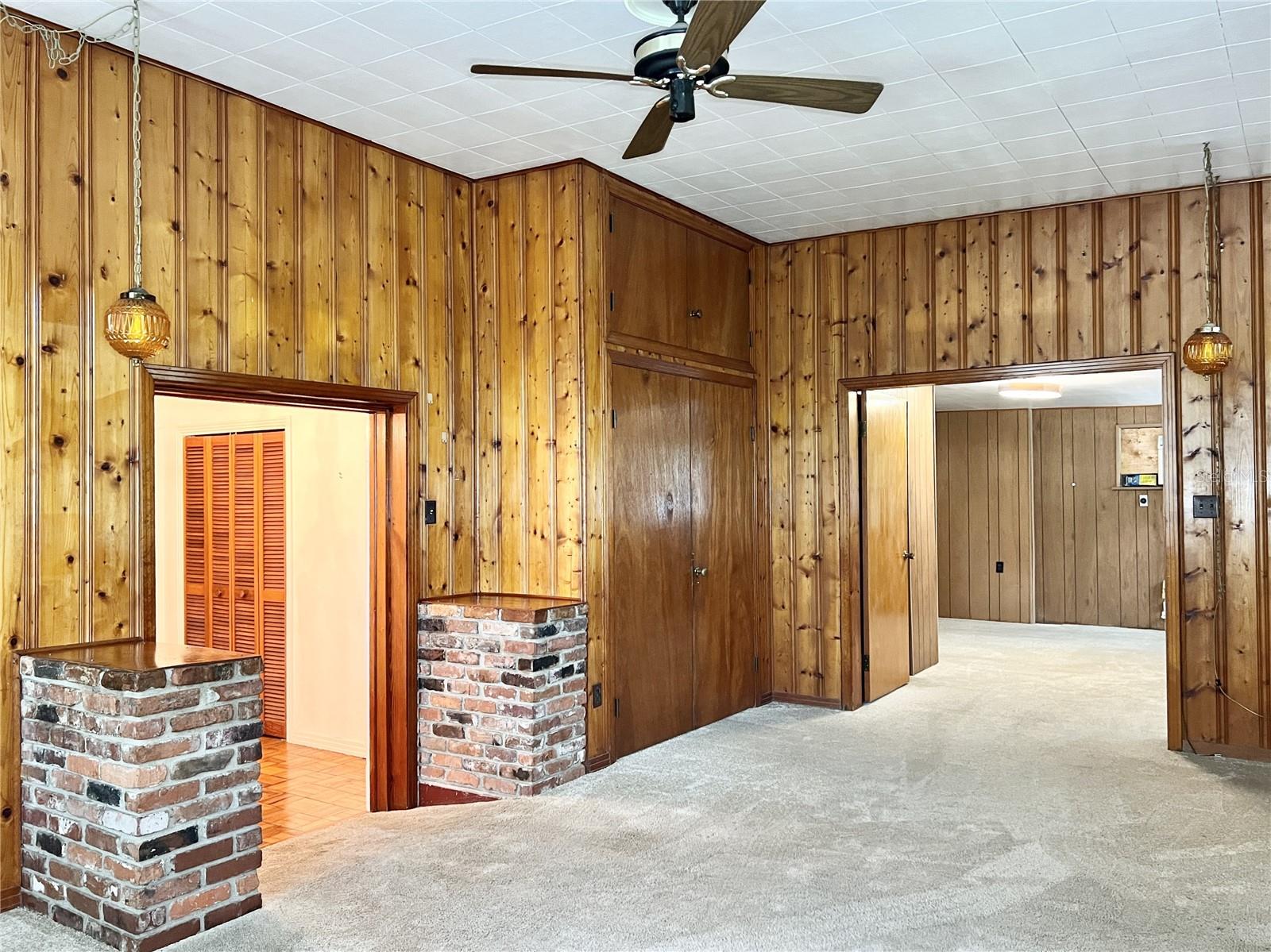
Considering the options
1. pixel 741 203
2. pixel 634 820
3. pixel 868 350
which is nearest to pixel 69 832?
pixel 634 820

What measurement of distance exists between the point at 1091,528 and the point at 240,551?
7999 mm

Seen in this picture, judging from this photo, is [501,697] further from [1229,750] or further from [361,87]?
[1229,750]

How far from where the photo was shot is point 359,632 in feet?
19.2

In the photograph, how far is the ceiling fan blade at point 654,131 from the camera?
3.04m

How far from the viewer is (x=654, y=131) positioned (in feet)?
10.5

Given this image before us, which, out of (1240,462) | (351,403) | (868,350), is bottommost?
(1240,462)

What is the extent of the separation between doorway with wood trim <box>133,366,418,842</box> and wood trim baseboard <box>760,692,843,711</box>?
7.87 ft

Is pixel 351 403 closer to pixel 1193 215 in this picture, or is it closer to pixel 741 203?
pixel 741 203

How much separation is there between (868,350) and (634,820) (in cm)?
312

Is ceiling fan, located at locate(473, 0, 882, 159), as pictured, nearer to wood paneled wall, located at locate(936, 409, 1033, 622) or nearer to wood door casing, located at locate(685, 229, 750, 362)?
wood door casing, located at locate(685, 229, 750, 362)

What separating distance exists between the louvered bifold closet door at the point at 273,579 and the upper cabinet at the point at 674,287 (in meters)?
2.63

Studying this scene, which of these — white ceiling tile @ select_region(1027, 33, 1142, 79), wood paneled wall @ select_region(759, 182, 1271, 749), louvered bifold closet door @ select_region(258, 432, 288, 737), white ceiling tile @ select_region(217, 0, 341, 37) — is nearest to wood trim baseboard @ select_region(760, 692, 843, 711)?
wood paneled wall @ select_region(759, 182, 1271, 749)

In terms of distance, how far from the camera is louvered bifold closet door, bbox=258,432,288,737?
6.30 metres

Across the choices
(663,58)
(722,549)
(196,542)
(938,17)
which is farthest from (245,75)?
(196,542)
